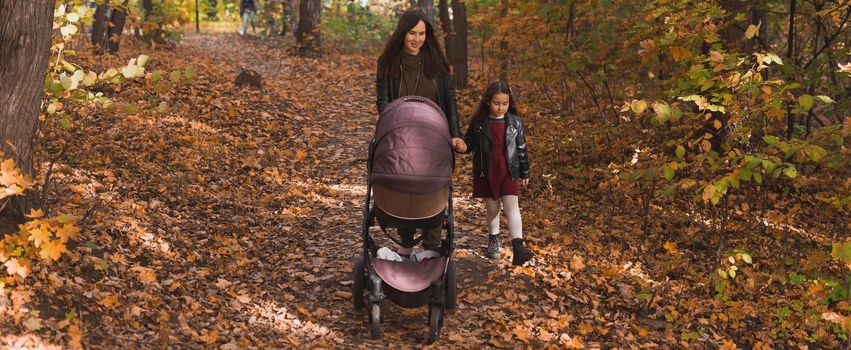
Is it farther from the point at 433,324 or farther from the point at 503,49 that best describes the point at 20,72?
the point at 503,49

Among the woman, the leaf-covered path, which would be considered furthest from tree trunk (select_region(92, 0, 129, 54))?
the woman

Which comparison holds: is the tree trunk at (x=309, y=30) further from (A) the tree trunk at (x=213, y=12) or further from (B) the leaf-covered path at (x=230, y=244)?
(A) the tree trunk at (x=213, y=12)

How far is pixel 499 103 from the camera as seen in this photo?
21.4 ft

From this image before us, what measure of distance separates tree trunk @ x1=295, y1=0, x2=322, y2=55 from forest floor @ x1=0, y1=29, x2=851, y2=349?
809cm

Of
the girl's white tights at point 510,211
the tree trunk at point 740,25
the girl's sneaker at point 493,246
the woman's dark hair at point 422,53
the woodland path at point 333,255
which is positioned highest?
the tree trunk at point 740,25

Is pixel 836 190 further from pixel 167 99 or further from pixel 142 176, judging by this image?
pixel 167 99

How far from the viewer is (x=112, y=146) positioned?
29.8ft

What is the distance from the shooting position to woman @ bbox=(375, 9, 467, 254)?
20.5 feet

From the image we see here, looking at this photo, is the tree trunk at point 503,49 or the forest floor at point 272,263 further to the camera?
the tree trunk at point 503,49

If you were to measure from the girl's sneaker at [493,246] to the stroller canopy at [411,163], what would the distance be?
1.64 meters

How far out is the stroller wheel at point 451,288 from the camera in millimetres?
6184

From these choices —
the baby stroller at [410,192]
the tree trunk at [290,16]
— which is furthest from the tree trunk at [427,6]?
the baby stroller at [410,192]

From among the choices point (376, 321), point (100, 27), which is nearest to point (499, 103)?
point (376, 321)

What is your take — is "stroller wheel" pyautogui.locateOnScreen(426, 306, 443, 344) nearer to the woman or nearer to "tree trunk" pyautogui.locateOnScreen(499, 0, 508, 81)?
the woman
